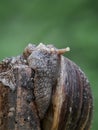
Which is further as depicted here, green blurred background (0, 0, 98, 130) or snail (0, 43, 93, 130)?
green blurred background (0, 0, 98, 130)

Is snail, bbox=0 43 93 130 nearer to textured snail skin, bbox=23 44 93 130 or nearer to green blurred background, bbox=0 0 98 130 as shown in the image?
textured snail skin, bbox=23 44 93 130

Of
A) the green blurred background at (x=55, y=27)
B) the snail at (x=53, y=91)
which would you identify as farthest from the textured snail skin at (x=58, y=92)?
the green blurred background at (x=55, y=27)

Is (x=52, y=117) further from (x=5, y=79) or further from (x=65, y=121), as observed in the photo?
(x=5, y=79)

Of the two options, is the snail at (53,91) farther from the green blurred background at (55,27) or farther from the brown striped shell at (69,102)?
the green blurred background at (55,27)

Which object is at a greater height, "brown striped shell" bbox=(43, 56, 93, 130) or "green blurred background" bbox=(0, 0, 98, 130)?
"green blurred background" bbox=(0, 0, 98, 130)

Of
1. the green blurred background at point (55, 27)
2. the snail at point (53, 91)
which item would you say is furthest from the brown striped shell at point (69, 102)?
the green blurred background at point (55, 27)

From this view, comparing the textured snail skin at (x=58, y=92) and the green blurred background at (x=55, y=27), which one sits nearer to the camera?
the textured snail skin at (x=58, y=92)

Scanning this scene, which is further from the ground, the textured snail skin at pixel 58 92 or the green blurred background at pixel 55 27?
the green blurred background at pixel 55 27

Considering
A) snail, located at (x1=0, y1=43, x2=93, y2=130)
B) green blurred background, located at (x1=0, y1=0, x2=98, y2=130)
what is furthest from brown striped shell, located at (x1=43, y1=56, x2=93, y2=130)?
green blurred background, located at (x1=0, y1=0, x2=98, y2=130)
